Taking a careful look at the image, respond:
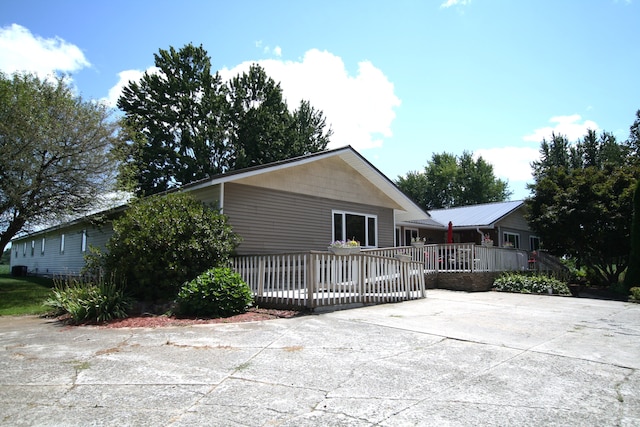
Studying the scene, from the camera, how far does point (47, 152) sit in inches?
580

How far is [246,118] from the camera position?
32.2 meters

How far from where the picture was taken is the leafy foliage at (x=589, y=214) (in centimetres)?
1714

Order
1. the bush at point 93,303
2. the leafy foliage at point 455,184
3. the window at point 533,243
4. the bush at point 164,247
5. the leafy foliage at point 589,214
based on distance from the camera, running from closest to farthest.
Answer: the bush at point 93,303, the bush at point 164,247, the leafy foliage at point 589,214, the window at point 533,243, the leafy foliage at point 455,184

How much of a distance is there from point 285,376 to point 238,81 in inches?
1262

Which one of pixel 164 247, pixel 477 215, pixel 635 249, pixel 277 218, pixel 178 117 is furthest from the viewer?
pixel 178 117

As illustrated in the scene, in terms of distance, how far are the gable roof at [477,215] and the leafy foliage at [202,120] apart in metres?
12.2

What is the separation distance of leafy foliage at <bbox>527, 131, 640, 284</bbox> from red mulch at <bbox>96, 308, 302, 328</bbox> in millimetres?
14907

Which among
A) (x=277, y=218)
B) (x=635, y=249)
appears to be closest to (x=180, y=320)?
(x=277, y=218)

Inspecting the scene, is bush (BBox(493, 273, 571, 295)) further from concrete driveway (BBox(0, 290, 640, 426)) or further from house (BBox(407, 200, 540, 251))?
concrete driveway (BBox(0, 290, 640, 426))

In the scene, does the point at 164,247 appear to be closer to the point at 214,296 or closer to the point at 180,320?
the point at 214,296

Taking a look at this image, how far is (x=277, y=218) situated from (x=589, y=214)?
→ 13478mm

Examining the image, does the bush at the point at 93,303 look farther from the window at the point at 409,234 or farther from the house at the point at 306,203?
the window at the point at 409,234

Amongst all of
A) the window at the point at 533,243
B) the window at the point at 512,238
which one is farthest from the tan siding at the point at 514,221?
the window at the point at 533,243

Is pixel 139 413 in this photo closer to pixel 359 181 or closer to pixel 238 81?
pixel 359 181
